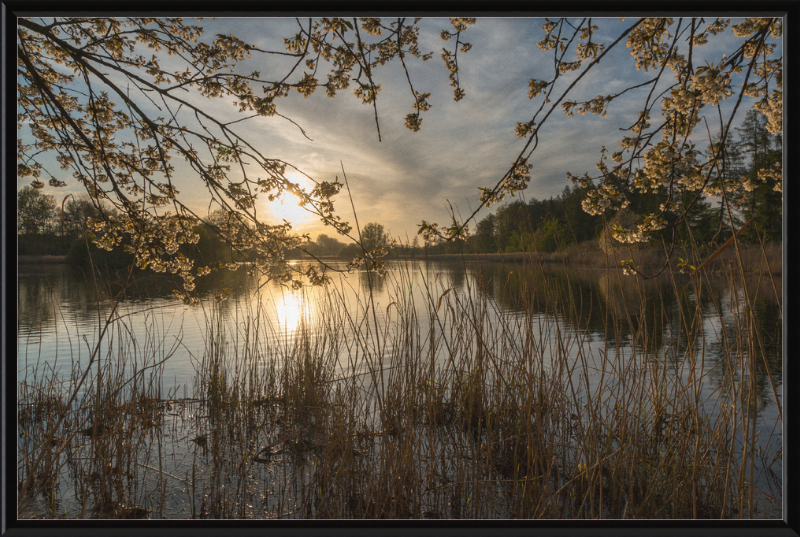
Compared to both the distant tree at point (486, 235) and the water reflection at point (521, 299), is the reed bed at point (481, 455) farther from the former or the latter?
the distant tree at point (486, 235)

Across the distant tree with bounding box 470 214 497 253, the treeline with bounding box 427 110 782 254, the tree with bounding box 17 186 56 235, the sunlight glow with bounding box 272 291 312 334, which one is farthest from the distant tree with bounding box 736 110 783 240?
the tree with bounding box 17 186 56 235

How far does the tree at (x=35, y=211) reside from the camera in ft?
4.58

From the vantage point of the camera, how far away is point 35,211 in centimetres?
162

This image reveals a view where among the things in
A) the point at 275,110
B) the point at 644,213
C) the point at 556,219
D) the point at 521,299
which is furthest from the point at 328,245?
the point at 644,213

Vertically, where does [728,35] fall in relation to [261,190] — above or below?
above

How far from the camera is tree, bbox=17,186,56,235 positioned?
139cm

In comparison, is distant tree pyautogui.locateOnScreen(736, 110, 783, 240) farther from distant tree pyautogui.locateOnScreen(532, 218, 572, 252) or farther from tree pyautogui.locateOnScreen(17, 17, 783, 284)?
distant tree pyautogui.locateOnScreen(532, 218, 572, 252)

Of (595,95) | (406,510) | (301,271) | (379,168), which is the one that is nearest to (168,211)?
(301,271)

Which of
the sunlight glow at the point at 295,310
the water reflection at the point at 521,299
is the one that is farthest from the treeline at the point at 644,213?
the sunlight glow at the point at 295,310

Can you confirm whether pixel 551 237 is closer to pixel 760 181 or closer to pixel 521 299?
pixel 521 299
